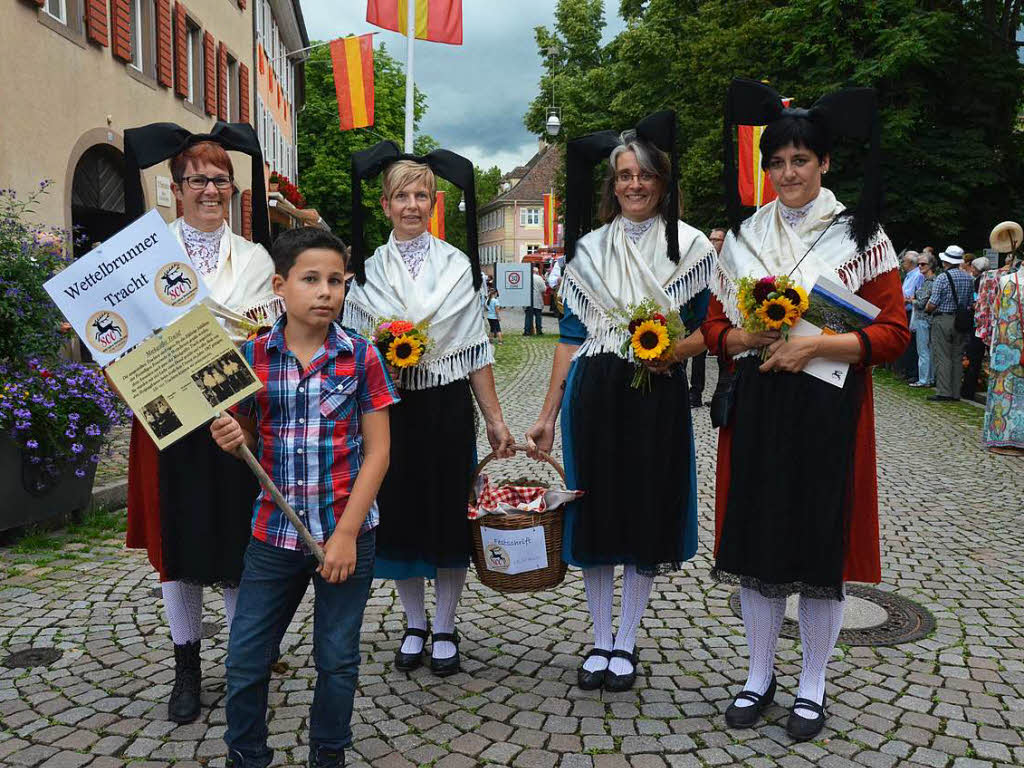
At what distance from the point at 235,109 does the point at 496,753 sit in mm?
20048

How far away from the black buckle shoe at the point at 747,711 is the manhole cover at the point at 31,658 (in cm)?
287

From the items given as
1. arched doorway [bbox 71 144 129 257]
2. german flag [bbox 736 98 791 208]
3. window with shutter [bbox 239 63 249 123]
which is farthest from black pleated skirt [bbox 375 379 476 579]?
window with shutter [bbox 239 63 249 123]

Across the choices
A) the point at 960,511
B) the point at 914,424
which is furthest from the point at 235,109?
the point at 960,511

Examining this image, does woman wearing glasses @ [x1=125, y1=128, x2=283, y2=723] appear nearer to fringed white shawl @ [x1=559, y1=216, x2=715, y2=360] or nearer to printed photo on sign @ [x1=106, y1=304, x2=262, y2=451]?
printed photo on sign @ [x1=106, y1=304, x2=262, y2=451]

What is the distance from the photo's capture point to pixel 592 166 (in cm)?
380

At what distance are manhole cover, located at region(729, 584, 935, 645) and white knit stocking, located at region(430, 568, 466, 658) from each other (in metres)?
1.55

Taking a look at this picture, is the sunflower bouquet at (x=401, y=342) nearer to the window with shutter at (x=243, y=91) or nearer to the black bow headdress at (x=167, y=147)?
the black bow headdress at (x=167, y=147)

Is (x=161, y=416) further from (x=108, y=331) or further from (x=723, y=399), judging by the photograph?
(x=723, y=399)

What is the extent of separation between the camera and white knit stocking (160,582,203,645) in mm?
3545

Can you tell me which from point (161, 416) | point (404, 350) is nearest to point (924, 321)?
point (404, 350)

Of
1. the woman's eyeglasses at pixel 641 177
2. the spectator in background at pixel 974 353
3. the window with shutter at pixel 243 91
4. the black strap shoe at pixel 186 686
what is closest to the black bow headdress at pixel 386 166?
the woman's eyeglasses at pixel 641 177

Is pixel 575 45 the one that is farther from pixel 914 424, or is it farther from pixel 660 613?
pixel 660 613

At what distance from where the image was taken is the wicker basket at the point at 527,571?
368 centimetres

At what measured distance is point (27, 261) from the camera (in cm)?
590
